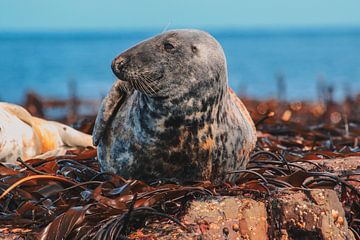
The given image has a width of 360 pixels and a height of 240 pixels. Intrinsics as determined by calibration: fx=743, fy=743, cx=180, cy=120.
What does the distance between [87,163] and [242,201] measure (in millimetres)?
1666

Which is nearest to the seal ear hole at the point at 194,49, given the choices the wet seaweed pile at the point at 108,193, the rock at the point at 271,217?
the wet seaweed pile at the point at 108,193

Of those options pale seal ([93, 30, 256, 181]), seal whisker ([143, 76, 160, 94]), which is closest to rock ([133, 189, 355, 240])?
pale seal ([93, 30, 256, 181])

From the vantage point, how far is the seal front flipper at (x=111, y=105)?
440 centimetres

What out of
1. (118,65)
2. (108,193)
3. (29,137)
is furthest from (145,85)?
(29,137)

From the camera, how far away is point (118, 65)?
3.87m

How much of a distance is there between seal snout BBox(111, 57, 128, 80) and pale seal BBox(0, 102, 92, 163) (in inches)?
79.5

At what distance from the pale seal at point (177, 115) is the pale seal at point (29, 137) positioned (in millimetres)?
1660

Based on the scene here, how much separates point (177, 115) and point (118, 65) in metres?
0.41

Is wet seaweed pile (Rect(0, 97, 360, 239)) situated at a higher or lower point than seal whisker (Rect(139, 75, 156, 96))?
lower

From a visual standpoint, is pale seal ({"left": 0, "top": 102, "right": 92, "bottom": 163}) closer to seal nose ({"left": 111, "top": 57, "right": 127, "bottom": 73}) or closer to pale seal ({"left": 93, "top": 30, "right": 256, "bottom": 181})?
pale seal ({"left": 93, "top": 30, "right": 256, "bottom": 181})

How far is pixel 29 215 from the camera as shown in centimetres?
381

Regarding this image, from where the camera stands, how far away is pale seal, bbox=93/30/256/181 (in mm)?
3908

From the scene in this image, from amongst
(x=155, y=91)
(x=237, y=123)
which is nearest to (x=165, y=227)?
(x=155, y=91)

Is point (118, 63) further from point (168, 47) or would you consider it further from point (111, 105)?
point (111, 105)
